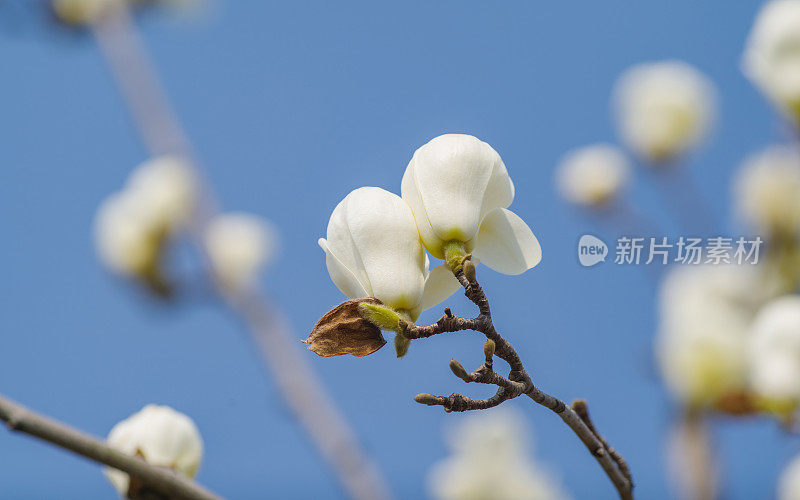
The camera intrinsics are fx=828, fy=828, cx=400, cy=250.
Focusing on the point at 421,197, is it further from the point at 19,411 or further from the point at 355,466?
the point at 355,466

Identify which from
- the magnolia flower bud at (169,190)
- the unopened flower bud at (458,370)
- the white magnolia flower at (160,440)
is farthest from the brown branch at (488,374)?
the magnolia flower bud at (169,190)

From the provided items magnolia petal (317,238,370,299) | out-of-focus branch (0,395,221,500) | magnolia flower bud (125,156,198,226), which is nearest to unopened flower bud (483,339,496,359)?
magnolia petal (317,238,370,299)

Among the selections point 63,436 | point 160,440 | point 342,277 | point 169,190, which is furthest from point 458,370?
point 169,190

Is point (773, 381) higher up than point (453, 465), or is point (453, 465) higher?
point (453, 465)

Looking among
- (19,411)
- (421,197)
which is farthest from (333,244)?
(19,411)

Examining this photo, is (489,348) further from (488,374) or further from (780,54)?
(780,54)

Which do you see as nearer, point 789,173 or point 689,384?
point 689,384

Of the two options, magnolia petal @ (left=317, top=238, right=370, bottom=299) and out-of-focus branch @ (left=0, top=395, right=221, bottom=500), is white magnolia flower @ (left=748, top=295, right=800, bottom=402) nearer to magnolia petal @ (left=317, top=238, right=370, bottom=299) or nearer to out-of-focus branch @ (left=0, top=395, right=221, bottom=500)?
magnolia petal @ (left=317, top=238, right=370, bottom=299)

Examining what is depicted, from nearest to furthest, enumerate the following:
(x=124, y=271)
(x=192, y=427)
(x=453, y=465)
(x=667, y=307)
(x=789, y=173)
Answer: (x=192, y=427) < (x=667, y=307) < (x=789, y=173) < (x=124, y=271) < (x=453, y=465)
